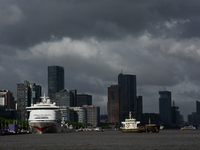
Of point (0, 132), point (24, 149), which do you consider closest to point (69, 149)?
point (24, 149)

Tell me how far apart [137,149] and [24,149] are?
25.1m

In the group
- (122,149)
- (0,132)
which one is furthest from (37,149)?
(0,132)

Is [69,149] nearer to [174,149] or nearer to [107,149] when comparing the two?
[107,149]

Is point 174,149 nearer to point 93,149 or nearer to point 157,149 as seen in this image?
point 157,149

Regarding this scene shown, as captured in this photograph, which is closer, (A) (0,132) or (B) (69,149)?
(B) (69,149)

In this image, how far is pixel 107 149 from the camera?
8512cm

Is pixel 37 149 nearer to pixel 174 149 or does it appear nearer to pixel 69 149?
pixel 69 149

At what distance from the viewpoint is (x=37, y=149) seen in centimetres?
8750

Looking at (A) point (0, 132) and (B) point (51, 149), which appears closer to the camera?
(B) point (51, 149)

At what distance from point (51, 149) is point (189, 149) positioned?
29710 mm

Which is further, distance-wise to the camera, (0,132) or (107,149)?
(0,132)

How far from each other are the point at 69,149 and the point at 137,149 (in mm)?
14697

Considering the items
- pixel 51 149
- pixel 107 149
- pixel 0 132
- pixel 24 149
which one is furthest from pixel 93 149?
pixel 0 132

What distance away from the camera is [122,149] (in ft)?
278
